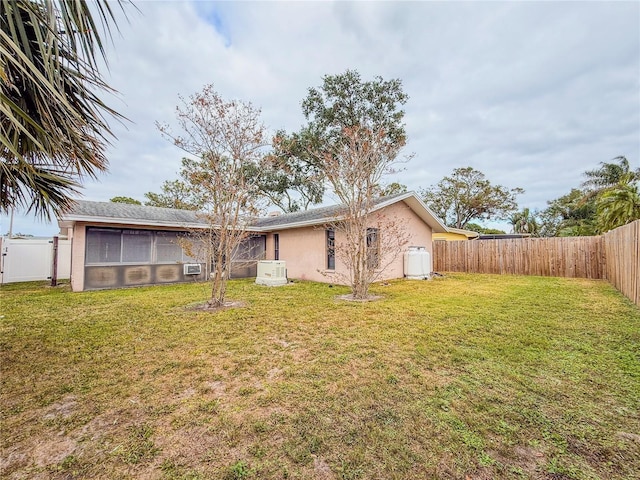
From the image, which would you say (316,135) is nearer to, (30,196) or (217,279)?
(217,279)

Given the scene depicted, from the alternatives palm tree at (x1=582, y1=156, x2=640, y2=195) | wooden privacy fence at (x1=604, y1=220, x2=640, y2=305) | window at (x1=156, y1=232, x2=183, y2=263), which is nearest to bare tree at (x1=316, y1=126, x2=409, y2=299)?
wooden privacy fence at (x1=604, y1=220, x2=640, y2=305)

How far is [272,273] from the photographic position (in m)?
10.6

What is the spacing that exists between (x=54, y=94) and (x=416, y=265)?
1187 centimetres

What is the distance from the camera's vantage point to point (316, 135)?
18.3 m

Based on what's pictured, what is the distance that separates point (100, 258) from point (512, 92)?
55.2ft

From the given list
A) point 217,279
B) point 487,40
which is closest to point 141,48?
point 217,279

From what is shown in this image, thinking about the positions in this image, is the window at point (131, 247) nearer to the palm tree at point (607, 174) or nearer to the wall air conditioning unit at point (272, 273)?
the wall air conditioning unit at point (272, 273)

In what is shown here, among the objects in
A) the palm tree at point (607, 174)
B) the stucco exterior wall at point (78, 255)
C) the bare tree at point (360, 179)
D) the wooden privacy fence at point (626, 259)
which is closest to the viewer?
the wooden privacy fence at point (626, 259)

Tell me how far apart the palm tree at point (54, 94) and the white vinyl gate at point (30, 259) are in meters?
11.8

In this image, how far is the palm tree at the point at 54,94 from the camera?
2.17m

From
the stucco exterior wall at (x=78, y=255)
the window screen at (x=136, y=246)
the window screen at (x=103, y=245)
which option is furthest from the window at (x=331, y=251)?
the stucco exterior wall at (x=78, y=255)

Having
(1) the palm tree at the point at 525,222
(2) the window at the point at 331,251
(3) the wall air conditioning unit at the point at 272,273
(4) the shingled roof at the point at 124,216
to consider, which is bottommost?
(3) the wall air conditioning unit at the point at 272,273

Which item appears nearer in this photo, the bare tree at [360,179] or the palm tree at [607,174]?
the bare tree at [360,179]

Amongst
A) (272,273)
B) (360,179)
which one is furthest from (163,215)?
(360,179)
